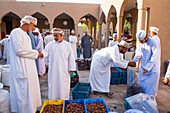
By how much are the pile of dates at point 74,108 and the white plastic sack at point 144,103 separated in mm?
989

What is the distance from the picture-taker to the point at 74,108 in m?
2.26

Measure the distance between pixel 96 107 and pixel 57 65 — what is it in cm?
126

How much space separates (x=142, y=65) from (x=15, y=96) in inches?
109

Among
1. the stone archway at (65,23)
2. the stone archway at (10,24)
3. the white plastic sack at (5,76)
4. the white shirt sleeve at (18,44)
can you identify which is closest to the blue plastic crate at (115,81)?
the white shirt sleeve at (18,44)

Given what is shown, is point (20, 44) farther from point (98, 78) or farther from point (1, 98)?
point (98, 78)

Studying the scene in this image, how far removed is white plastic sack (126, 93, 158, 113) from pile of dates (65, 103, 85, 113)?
3.25ft

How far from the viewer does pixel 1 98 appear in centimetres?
264

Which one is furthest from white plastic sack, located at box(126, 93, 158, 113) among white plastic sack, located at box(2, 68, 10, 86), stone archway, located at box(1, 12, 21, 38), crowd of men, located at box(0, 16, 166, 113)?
stone archway, located at box(1, 12, 21, 38)

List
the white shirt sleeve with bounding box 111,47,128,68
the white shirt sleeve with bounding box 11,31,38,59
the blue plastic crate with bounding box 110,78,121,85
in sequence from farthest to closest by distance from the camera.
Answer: the blue plastic crate with bounding box 110,78,121,85, the white shirt sleeve with bounding box 111,47,128,68, the white shirt sleeve with bounding box 11,31,38,59

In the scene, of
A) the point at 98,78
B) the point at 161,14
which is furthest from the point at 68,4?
the point at 98,78

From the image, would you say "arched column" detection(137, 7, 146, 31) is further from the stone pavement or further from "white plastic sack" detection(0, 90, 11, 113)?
"white plastic sack" detection(0, 90, 11, 113)

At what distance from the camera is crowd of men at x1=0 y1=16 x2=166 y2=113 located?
8.20 feet

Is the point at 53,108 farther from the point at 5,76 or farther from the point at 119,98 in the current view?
the point at 5,76

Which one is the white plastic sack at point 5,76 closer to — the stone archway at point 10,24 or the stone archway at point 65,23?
the stone archway at point 10,24
